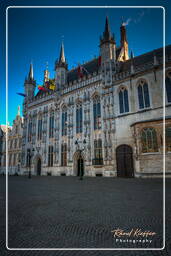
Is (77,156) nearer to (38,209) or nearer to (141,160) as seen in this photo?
(141,160)

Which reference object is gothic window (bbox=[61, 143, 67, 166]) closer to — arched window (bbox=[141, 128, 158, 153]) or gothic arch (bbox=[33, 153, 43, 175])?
gothic arch (bbox=[33, 153, 43, 175])

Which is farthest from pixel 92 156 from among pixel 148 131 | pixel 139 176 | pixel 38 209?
pixel 38 209

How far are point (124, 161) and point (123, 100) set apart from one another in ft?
27.5

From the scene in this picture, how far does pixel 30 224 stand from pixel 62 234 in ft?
3.43

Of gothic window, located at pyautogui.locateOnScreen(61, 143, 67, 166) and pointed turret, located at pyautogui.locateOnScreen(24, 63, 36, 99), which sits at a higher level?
pointed turret, located at pyautogui.locateOnScreen(24, 63, 36, 99)

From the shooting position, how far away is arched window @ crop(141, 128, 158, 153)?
16.0m

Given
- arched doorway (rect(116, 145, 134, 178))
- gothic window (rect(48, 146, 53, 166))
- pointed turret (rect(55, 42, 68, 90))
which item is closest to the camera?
arched doorway (rect(116, 145, 134, 178))

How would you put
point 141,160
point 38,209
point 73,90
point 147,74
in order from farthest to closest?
point 73,90 < point 147,74 < point 141,160 < point 38,209

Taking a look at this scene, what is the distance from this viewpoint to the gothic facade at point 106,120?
16922 mm

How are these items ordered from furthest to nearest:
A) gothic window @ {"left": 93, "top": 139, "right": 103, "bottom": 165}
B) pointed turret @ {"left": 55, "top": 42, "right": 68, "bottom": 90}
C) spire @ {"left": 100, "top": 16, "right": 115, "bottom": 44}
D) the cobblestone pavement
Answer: pointed turret @ {"left": 55, "top": 42, "right": 68, "bottom": 90} < spire @ {"left": 100, "top": 16, "right": 115, "bottom": 44} < gothic window @ {"left": 93, "top": 139, "right": 103, "bottom": 165} < the cobblestone pavement

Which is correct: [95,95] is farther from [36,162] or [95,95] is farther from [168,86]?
[36,162]

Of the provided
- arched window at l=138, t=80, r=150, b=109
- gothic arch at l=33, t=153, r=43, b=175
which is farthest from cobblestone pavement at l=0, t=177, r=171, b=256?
gothic arch at l=33, t=153, r=43, b=175

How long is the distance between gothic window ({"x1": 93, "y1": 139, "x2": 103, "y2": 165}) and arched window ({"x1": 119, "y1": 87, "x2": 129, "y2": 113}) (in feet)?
18.4

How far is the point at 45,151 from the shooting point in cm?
2761
